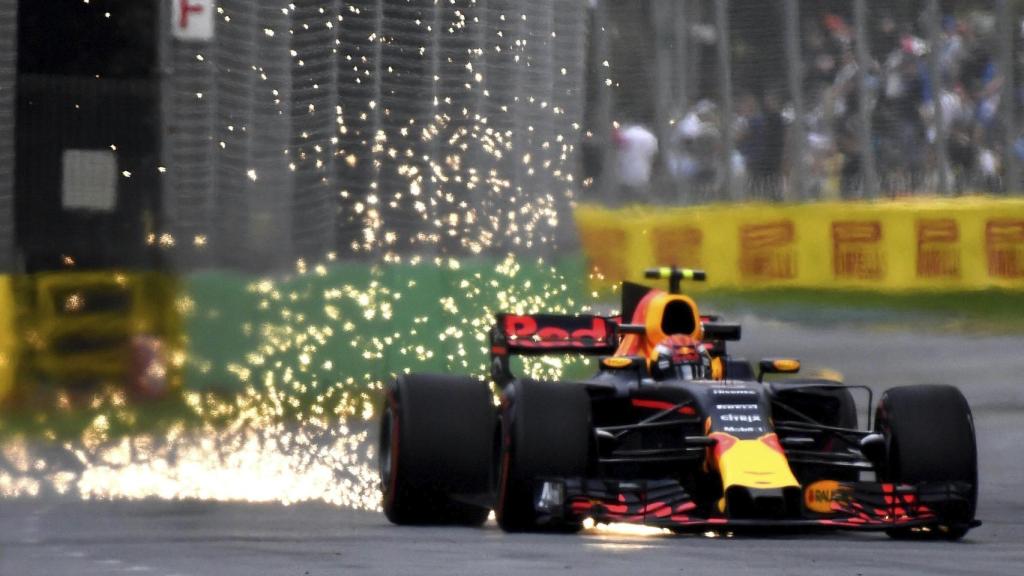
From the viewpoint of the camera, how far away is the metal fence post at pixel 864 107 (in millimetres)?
17194

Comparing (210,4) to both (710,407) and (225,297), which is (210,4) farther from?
(710,407)

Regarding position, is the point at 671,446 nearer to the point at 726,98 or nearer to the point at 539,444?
the point at 539,444

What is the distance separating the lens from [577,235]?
646 inches

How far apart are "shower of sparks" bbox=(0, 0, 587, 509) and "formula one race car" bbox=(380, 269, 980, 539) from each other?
4803mm

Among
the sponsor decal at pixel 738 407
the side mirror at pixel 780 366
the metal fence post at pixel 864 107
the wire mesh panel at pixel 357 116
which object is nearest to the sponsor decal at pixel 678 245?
the metal fence post at pixel 864 107

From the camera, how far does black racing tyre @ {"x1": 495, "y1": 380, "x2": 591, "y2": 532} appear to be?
30.4ft

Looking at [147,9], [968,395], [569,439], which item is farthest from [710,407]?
[147,9]

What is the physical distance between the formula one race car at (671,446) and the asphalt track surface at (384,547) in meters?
0.13

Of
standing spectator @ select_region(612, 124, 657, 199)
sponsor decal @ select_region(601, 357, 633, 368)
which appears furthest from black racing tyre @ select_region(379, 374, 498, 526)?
standing spectator @ select_region(612, 124, 657, 199)

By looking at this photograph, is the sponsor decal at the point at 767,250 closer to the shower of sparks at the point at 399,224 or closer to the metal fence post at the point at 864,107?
the metal fence post at the point at 864,107

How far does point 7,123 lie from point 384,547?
7.59 m

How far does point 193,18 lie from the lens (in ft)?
50.9

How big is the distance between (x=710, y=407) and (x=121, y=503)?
3122mm

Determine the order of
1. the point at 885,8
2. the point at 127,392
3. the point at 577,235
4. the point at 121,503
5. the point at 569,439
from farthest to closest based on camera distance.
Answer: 1. the point at 885,8
2. the point at 577,235
3. the point at 127,392
4. the point at 121,503
5. the point at 569,439
